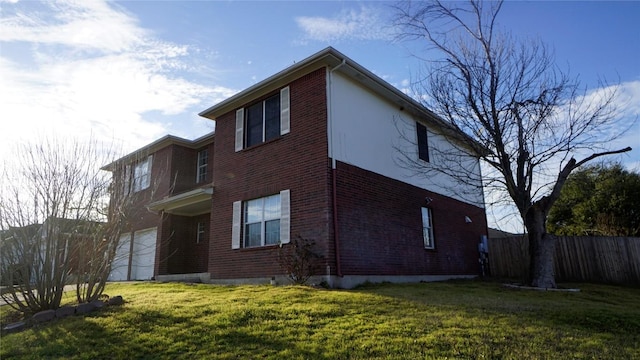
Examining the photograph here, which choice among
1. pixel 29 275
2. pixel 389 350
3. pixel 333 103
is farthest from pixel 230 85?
pixel 389 350

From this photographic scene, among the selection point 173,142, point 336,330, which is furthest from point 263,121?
point 336,330

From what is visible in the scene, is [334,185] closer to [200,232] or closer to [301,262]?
[301,262]

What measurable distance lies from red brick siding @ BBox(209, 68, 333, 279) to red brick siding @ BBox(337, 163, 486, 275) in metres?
0.57

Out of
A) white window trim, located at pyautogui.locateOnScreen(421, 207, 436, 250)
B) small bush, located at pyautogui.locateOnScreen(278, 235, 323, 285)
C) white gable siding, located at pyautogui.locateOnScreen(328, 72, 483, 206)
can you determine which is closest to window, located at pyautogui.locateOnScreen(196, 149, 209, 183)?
white gable siding, located at pyautogui.locateOnScreen(328, 72, 483, 206)

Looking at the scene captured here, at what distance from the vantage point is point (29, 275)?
24.4ft

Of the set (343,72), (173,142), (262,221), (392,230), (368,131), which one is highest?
(343,72)

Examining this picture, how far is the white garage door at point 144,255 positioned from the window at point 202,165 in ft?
8.79

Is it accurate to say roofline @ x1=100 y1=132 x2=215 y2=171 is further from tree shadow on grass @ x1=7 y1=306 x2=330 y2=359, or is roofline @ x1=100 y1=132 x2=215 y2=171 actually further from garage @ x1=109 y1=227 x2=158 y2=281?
tree shadow on grass @ x1=7 y1=306 x2=330 y2=359

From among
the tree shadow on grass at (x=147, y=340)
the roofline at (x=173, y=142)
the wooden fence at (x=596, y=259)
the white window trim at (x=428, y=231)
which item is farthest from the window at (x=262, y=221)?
the wooden fence at (x=596, y=259)

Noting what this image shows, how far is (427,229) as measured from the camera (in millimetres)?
13680

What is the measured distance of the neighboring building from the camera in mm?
10258

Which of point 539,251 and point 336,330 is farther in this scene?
point 539,251

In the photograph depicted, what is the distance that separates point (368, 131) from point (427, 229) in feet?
13.6

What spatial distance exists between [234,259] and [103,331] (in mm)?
5733
